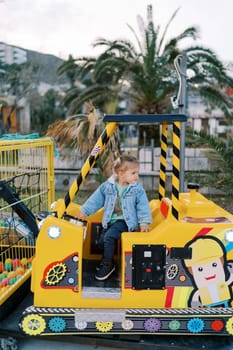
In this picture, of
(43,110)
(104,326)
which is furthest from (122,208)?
(43,110)

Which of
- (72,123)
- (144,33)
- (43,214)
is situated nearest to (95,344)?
(43,214)

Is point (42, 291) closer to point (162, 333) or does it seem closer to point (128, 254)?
point (128, 254)

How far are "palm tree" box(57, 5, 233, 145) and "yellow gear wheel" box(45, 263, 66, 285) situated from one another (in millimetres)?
9681

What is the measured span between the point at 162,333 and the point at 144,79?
9993 millimetres

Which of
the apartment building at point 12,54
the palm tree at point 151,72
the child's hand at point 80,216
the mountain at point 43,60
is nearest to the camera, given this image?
the child's hand at point 80,216

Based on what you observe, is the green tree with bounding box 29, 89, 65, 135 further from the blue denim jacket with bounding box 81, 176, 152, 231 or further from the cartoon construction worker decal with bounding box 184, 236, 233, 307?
the cartoon construction worker decal with bounding box 184, 236, 233, 307

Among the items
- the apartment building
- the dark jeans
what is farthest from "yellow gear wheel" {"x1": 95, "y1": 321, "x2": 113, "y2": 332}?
the apartment building

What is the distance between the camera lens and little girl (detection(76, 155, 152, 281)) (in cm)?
339

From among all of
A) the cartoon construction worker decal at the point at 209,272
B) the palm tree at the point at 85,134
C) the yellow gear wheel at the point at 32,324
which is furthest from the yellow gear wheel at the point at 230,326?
the palm tree at the point at 85,134

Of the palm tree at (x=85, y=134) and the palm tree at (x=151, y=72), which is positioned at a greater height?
the palm tree at (x=151, y=72)

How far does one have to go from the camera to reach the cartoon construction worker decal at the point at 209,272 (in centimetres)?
309

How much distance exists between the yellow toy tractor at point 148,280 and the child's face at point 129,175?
14.4 inches

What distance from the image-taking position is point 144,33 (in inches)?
487

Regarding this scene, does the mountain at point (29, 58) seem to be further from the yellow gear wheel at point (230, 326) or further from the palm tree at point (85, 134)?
the yellow gear wheel at point (230, 326)
